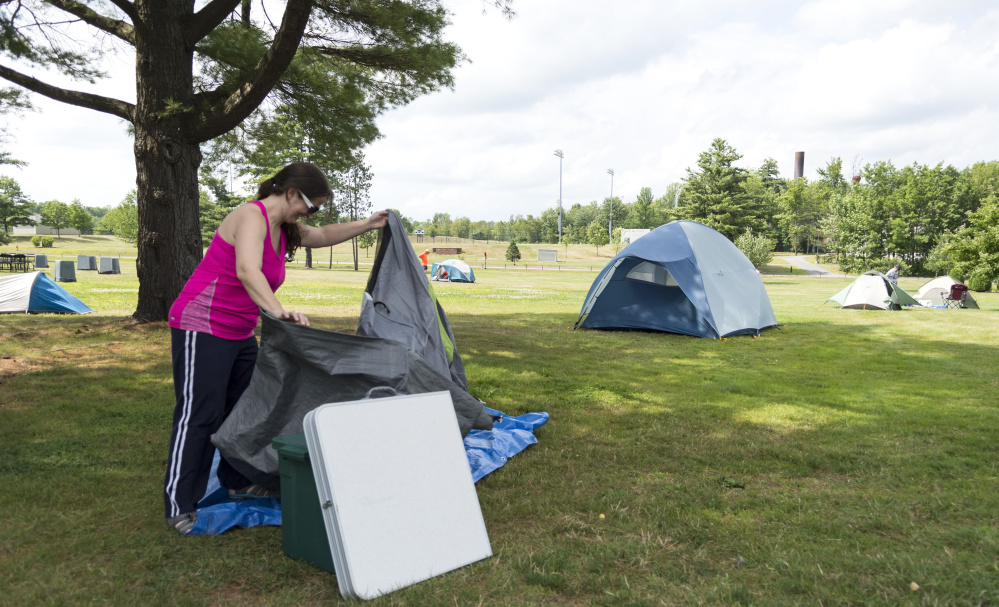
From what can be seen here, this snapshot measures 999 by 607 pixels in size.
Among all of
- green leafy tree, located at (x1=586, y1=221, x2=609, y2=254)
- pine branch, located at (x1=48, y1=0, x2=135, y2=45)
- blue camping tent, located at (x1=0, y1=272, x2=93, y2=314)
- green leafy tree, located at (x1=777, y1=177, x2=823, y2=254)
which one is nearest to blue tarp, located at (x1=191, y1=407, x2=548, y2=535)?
pine branch, located at (x1=48, y1=0, x2=135, y2=45)

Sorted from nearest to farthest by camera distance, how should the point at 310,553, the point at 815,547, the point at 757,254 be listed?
the point at 310,553
the point at 815,547
the point at 757,254

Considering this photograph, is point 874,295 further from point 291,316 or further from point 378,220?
point 291,316

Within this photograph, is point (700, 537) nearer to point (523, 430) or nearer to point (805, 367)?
point (523, 430)

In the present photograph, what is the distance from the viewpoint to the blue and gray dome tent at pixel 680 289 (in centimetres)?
1075

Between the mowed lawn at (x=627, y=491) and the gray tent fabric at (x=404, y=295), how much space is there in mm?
925

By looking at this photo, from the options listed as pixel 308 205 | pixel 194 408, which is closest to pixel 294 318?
pixel 308 205

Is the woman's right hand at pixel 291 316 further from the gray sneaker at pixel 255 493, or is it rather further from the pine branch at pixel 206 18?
the pine branch at pixel 206 18

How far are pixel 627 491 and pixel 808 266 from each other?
56856mm

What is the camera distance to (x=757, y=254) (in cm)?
4697

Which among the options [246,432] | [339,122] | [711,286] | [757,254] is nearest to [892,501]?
[246,432]

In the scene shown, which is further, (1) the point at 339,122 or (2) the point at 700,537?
(1) the point at 339,122

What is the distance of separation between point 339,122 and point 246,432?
7.99m

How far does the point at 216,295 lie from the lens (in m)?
3.09

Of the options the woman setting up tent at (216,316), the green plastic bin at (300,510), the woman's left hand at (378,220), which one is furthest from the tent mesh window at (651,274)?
the green plastic bin at (300,510)
